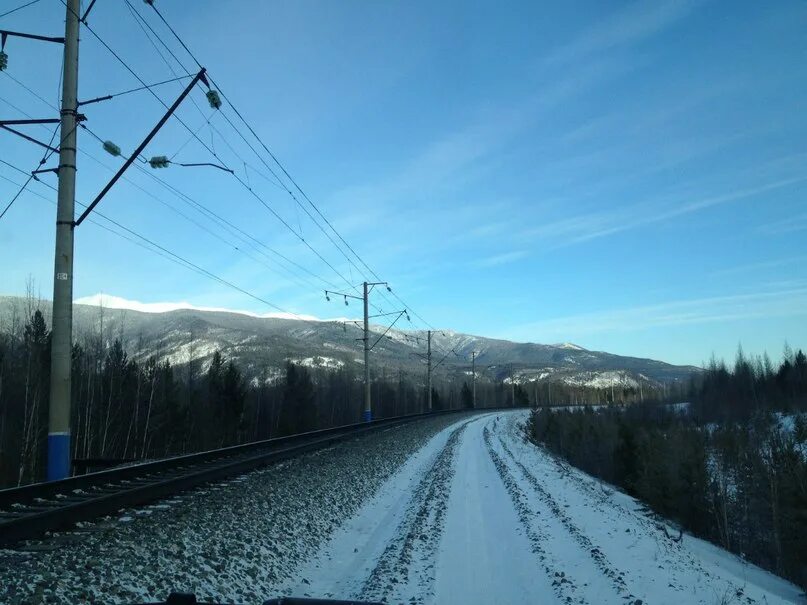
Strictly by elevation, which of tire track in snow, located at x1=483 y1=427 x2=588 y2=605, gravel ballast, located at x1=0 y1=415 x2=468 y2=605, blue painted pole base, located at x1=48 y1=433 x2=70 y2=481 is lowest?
tire track in snow, located at x1=483 y1=427 x2=588 y2=605

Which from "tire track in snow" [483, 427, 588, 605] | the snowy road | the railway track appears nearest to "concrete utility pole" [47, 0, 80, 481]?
the railway track

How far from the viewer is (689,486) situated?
24.4 metres

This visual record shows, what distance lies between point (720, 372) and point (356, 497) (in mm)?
121461

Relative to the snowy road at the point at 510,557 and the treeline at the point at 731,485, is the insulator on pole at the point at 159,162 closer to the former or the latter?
the snowy road at the point at 510,557

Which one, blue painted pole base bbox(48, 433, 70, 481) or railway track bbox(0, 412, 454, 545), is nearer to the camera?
railway track bbox(0, 412, 454, 545)

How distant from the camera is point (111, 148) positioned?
1162 cm

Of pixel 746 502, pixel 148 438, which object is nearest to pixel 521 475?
pixel 746 502

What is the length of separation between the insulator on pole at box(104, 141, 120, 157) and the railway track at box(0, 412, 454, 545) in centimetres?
633

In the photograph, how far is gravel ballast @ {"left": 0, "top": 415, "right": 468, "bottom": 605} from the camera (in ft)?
20.2

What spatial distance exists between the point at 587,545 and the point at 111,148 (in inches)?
486

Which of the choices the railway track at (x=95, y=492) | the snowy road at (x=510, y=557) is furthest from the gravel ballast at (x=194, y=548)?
the snowy road at (x=510, y=557)

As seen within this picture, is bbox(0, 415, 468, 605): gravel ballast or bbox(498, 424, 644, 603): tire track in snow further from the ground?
bbox(0, 415, 468, 605): gravel ballast

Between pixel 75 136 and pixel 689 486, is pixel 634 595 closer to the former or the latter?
pixel 75 136

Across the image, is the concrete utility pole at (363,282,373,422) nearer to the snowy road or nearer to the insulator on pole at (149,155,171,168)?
the snowy road
